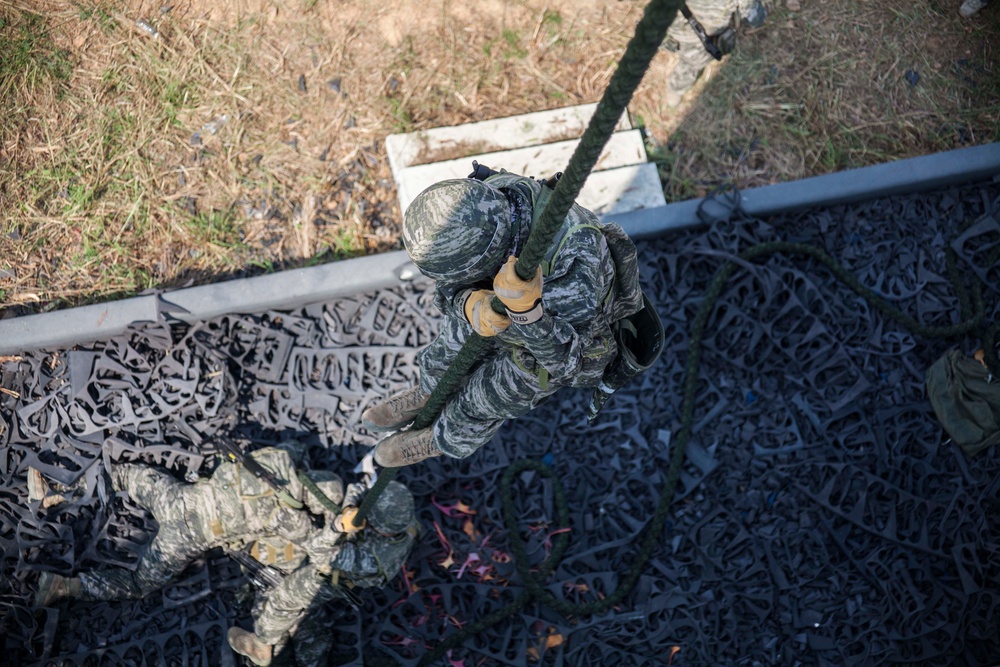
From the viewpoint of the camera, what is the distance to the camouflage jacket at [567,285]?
326 cm

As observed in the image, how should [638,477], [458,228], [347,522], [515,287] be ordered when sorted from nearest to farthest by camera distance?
[515,287] → [458,228] → [347,522] → [638,477]

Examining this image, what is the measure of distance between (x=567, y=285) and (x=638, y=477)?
8.97ft

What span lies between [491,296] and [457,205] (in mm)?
421

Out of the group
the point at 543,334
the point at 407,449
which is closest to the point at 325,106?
the point at 407,449

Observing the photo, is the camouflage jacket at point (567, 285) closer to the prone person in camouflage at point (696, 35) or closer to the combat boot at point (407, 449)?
the combat boot at point (407, 449)

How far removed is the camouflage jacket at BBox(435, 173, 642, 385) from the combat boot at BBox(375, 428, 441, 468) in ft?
3.29

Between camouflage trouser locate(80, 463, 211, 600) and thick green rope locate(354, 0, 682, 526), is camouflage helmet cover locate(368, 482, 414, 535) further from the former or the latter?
thick green rope locate(354, 0, 682, 526)

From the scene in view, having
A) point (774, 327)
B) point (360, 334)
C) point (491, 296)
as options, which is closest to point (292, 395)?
point (360, 334)

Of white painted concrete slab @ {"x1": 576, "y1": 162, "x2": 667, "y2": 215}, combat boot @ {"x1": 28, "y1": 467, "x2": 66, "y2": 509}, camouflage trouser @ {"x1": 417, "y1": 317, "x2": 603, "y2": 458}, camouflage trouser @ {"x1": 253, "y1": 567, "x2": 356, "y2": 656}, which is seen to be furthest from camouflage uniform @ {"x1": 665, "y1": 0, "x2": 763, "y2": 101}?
combat boot @ {"x1": 28, "y1": 467, "x2": 66, "y2": 509}

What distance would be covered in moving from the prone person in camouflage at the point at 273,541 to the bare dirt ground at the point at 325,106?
6.20ft

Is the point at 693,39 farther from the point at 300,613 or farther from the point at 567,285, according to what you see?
the point at 300,613

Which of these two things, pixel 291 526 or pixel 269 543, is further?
pixel 269 543

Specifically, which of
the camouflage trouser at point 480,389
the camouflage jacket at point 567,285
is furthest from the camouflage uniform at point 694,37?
the camouflage trouser at point 480,389

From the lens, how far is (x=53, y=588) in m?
4.93
